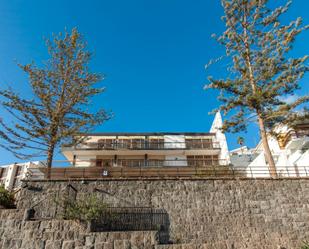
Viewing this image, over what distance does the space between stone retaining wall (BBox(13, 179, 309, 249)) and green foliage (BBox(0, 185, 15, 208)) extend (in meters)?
0.69

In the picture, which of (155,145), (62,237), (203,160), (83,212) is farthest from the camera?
(155,145)

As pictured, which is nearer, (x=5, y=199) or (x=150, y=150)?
(x=5, y=199)

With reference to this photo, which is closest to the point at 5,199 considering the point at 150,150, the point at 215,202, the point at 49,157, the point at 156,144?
the point at 49,157

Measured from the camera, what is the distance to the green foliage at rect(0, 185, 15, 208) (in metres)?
9.65

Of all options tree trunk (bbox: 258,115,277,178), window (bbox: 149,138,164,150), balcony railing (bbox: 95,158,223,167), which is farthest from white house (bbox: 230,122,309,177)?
window (bbox: 149,138,164,150)

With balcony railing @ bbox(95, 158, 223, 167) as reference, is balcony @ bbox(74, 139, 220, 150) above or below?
above

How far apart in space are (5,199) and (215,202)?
9880mm

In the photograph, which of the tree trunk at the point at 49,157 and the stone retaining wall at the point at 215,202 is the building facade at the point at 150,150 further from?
the stone retaining wall at the point at 215,202

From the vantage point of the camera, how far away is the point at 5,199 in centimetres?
977

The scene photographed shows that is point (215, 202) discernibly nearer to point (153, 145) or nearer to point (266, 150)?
point (266, 150)

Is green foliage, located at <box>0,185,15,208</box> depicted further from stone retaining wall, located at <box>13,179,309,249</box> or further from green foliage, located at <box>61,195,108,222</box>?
green foliage, located at <box>61,195,108,222</box>

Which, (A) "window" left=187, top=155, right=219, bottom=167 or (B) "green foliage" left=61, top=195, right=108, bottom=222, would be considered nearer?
(B) "green foliage" left=61, top=195, right=108, bottom=222

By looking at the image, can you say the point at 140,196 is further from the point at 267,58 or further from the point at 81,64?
the point at 267,58

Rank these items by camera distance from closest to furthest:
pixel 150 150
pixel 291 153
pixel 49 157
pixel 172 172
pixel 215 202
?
pixel 215 202 < pixel 49 157 < pixel 291 153 < pixel 172 172 < pixel 150 150
